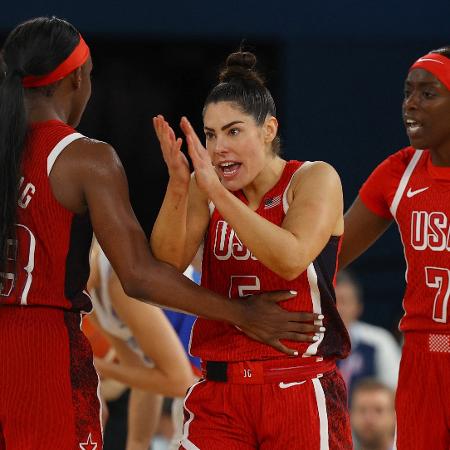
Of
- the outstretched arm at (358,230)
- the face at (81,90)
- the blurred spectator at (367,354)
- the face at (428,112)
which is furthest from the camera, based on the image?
the blurred spectator at (367,354)

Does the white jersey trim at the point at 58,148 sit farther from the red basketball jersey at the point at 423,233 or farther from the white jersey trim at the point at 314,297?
the red basketball jersey at the point at 423,233

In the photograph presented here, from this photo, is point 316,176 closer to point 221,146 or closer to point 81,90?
point 221,146

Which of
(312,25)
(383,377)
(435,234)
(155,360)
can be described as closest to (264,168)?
(435,234)

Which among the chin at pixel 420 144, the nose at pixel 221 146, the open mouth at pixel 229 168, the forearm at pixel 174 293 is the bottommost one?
the forearm at pixel 174 293

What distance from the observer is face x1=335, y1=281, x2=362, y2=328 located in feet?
24.2

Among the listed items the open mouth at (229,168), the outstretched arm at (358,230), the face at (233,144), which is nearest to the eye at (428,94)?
A: the outstretched arm at (358,230)

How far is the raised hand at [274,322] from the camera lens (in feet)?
12.2

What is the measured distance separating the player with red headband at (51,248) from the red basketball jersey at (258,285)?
243 millimetres

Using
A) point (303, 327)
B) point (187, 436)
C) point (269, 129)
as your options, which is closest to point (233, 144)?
point (269, 129)

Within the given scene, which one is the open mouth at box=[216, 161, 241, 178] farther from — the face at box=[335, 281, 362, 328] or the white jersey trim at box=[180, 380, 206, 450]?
the face at box=[335, 281, 362, 328]

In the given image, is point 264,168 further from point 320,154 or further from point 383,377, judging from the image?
point 320,154

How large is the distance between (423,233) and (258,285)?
0.71m

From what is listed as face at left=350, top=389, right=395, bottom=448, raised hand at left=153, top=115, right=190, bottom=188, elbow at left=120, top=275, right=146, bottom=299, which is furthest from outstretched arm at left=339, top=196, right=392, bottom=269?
face at left=350, top=389, right=395, bottom=448

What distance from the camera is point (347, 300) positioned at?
7379 millimetres
